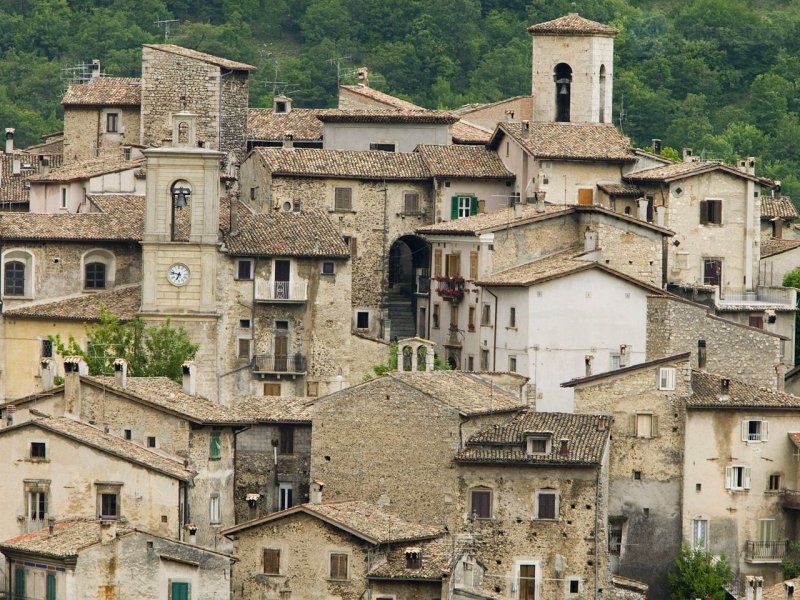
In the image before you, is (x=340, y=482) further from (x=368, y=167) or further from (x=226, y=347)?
(x=368, y=167)

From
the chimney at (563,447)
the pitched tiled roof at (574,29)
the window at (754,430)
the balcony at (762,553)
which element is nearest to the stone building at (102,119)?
the pitched tiled roof at (574,29)

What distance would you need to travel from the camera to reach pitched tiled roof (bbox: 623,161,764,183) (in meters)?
95.9

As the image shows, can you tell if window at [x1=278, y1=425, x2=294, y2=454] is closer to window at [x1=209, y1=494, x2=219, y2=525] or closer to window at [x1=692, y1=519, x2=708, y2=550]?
window at [x1=209, y1=494, x2=219, y2=525]

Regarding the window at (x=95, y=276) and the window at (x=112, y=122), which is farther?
the window at (x=112, y=122)

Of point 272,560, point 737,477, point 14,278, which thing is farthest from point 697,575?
point 14,278

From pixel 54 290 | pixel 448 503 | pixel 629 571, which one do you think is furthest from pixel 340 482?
pixel 54 290

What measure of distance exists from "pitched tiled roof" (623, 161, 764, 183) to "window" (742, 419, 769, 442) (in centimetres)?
1421

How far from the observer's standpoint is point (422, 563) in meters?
74.9

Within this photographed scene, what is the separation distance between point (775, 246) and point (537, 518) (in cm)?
2429

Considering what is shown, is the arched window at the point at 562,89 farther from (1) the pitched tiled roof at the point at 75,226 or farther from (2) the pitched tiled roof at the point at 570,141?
(1) the pitched tiled roof at the point at 75,226

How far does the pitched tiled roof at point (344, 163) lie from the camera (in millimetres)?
97938

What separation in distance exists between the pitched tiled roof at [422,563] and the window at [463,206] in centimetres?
2356

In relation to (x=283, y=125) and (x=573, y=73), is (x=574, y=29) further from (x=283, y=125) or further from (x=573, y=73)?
(x=283, y=125)

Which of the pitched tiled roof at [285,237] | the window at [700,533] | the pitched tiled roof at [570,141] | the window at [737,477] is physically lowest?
the window at [700,533]
